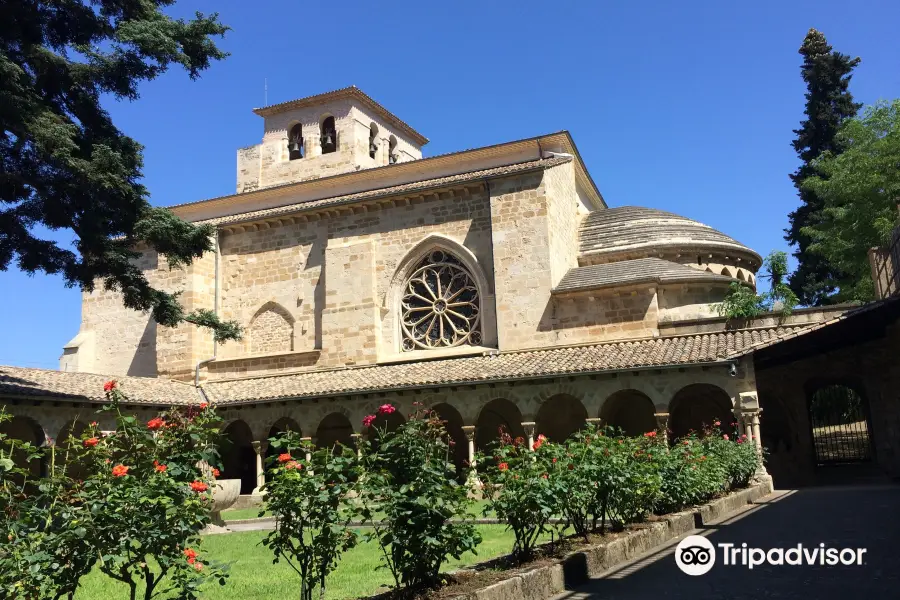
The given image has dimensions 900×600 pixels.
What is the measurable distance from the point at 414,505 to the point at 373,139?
83.6ft

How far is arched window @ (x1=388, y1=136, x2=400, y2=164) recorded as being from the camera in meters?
30.3

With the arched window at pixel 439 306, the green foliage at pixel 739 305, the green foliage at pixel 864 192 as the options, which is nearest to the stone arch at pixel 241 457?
the arched window at pixel 439 306

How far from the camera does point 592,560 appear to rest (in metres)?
6.41

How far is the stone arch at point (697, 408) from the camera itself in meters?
18.5

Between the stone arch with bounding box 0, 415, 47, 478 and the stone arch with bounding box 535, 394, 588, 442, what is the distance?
37.6ft

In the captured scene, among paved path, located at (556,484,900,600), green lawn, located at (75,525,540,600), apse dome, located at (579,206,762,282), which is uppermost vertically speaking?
apse dome, located at (579,206,762,282)

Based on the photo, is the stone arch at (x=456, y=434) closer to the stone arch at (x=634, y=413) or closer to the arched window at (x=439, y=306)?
the arched window at (x=439, y=306)

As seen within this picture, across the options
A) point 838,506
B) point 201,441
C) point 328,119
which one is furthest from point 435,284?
point 201,441

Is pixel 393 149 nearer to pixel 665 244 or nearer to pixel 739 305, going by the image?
pixel 665 244

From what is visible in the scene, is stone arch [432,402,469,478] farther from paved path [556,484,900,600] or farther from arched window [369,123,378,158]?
arched window [369,123,378,158]

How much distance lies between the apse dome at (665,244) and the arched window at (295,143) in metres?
11.6

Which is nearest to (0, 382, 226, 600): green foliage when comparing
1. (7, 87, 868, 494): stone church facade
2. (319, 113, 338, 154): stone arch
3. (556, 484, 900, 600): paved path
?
(556, 484, 900, 600): paved path

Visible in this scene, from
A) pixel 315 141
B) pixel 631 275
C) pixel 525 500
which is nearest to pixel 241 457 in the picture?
pixel 315 141

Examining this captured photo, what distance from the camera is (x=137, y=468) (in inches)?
180
